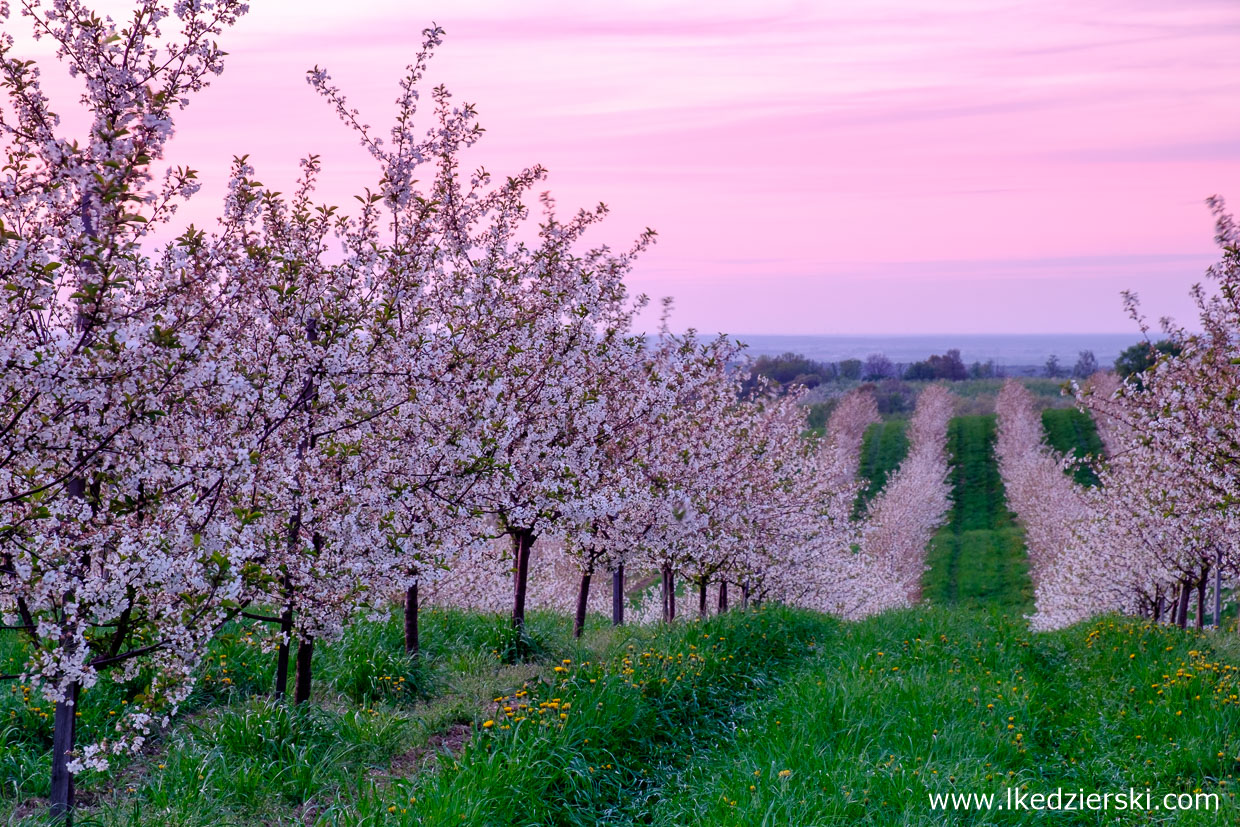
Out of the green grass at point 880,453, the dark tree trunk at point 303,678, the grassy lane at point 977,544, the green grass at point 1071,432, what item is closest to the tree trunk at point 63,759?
the dark tree trunk at point 303,678

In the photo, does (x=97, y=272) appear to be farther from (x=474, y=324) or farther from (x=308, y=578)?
(x=474, y=324)

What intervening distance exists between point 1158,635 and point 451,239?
1223 cm

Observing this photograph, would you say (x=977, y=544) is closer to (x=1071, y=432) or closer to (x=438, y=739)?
(x=1071, y=432)

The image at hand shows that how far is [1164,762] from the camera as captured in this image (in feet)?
27.4

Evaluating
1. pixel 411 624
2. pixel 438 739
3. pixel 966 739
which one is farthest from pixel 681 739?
pixel 411 624

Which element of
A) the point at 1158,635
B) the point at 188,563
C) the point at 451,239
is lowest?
the point at 1158,635

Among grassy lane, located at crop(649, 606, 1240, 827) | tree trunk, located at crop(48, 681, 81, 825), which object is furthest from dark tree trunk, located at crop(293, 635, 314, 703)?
grassy lane, located at crop(649, 606, 1240, 827)

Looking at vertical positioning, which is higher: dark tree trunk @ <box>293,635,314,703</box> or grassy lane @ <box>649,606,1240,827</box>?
dark tree trunk @ <box>293,635,314,703</box>

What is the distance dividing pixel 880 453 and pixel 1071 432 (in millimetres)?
15327

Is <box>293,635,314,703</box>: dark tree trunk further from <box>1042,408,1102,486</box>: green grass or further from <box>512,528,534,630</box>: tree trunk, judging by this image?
<box>1042,408,1102,486</box>: green grass

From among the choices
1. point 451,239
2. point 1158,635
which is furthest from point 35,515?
point 1158,635

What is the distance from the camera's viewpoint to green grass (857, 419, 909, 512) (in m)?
66.1

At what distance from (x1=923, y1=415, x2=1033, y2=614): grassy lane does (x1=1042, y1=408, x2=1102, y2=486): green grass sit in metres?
4.66

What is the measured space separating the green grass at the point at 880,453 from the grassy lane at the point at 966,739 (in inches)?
2054
